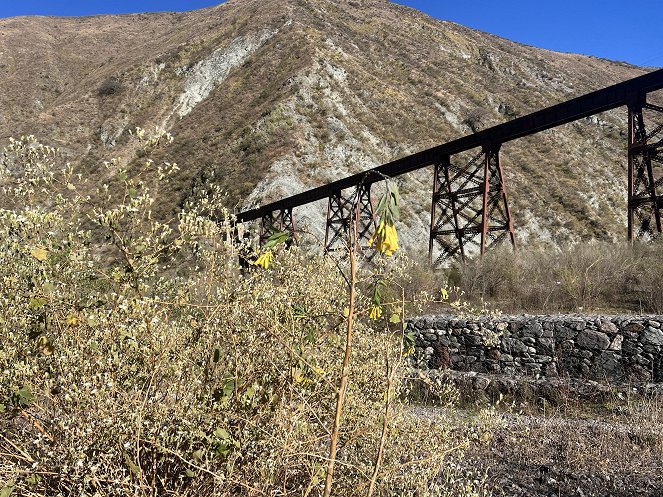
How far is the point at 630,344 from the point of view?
703 centimetres

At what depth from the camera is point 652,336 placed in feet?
22.5

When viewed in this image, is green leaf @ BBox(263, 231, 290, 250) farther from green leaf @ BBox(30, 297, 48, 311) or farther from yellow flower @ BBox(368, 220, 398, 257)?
green leaf @ BBox(30, 297, 48, 311)

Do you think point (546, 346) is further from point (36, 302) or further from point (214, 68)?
point (214, 68)

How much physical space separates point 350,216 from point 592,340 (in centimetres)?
749

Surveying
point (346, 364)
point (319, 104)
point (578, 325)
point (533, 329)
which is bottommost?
point (533, 329)

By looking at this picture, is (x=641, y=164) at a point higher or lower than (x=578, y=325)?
higher

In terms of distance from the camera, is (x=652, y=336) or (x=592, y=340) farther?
(x=592, y=340)

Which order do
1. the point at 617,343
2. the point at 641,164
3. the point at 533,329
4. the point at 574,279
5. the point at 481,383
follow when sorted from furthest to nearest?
1. the point at 641,164
2. the point at 574,279
3. the point at 533,329
4. the point at 481,383
5. the point at 617,343

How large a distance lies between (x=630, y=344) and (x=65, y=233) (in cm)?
792

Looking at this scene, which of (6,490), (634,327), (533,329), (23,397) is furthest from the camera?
(533,329)

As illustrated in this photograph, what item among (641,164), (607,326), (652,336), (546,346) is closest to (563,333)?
(546,346)

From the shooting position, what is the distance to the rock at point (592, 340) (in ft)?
23.6

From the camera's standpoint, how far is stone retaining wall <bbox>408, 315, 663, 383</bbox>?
22.8ft

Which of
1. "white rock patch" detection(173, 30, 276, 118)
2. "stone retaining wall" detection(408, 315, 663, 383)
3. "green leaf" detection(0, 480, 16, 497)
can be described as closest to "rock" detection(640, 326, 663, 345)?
A: "stone retaining wall" detection(408, 315, 663, 383)
